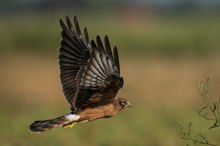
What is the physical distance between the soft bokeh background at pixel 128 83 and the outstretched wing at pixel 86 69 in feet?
3.23

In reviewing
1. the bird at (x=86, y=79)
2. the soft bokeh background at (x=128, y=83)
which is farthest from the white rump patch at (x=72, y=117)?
the soft bokeh background at (x=128, y=83)

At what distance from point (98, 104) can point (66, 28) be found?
0.82 m

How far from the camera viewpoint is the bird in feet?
A: 24.6

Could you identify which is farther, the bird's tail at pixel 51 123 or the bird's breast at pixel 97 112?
the bird's breast at pixel 97 112

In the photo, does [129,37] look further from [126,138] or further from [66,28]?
[66,28]

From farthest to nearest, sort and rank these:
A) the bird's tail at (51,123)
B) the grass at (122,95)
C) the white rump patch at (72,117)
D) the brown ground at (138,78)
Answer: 1. the brown ground at (138,78)
2. the grass at (122,95)
3. the white rump patch at (72,117)
4. the bird's tail at (51,123)

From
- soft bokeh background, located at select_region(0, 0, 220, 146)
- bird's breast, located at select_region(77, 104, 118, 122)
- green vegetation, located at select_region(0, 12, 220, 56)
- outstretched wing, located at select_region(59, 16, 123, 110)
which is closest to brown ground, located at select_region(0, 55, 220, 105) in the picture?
soft bokeh background, located at select_region(0, 0, 220, 146)

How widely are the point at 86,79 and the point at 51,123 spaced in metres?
0.51

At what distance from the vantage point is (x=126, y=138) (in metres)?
9.88

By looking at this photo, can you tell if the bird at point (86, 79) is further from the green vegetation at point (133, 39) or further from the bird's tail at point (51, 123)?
the green vegetation at point (133, 39)

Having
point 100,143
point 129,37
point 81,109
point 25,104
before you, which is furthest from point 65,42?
point 129,37

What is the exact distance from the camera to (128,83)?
58.3 ft

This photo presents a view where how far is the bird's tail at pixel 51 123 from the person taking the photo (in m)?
7.73

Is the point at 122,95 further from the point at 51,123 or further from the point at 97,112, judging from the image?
the point at 51,123
